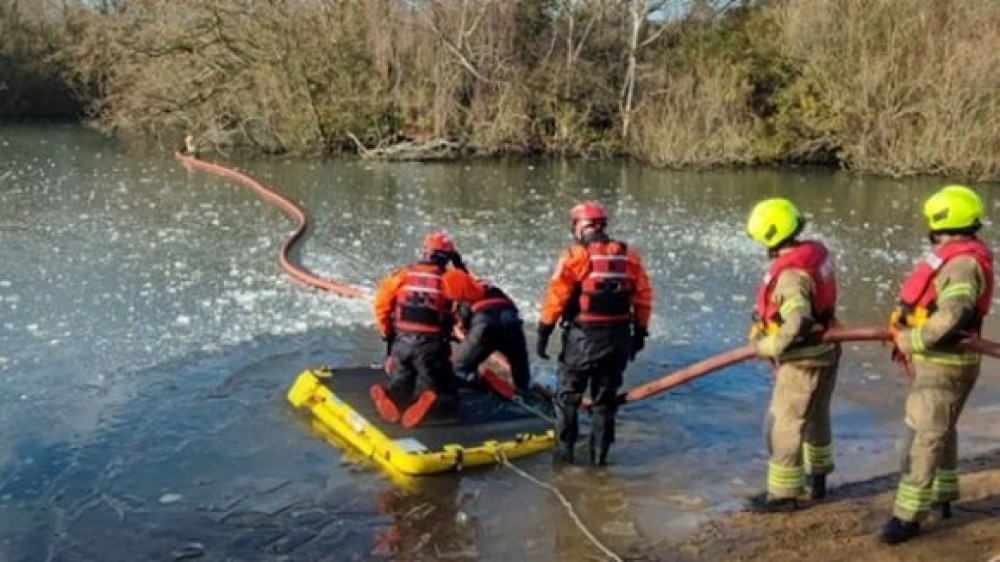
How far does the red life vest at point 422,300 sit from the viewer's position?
7027 millimetres

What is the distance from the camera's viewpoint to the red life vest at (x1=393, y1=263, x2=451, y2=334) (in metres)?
7.03

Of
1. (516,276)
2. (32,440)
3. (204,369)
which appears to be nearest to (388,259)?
(516,276)

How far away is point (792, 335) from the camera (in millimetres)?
5652

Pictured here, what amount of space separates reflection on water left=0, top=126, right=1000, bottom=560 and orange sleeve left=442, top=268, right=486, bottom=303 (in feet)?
3.85

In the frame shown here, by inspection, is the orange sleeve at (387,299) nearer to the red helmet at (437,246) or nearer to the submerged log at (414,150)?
the red helmet at (437,246)

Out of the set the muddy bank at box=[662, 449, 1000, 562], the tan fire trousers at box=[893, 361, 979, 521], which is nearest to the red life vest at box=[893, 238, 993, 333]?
the tan fire trousers at box=[893, 361, 979, 521]

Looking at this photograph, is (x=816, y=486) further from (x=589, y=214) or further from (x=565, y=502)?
(x=589, y=214)

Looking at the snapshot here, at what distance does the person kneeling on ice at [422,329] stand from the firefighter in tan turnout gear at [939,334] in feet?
9.37

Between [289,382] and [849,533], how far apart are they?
15.6ft

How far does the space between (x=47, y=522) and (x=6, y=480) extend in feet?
2.47

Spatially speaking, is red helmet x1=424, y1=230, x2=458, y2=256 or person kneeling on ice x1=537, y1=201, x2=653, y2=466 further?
red helmet x1=424, y1=230, x2=458, y2=256

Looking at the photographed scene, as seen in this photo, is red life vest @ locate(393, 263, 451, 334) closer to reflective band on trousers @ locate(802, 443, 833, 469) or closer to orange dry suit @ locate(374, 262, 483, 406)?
orange dry suit @ locate(374, 262, 483, 406)

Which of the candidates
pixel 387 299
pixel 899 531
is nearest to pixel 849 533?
pixel 899 531

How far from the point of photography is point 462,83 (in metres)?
28.6
